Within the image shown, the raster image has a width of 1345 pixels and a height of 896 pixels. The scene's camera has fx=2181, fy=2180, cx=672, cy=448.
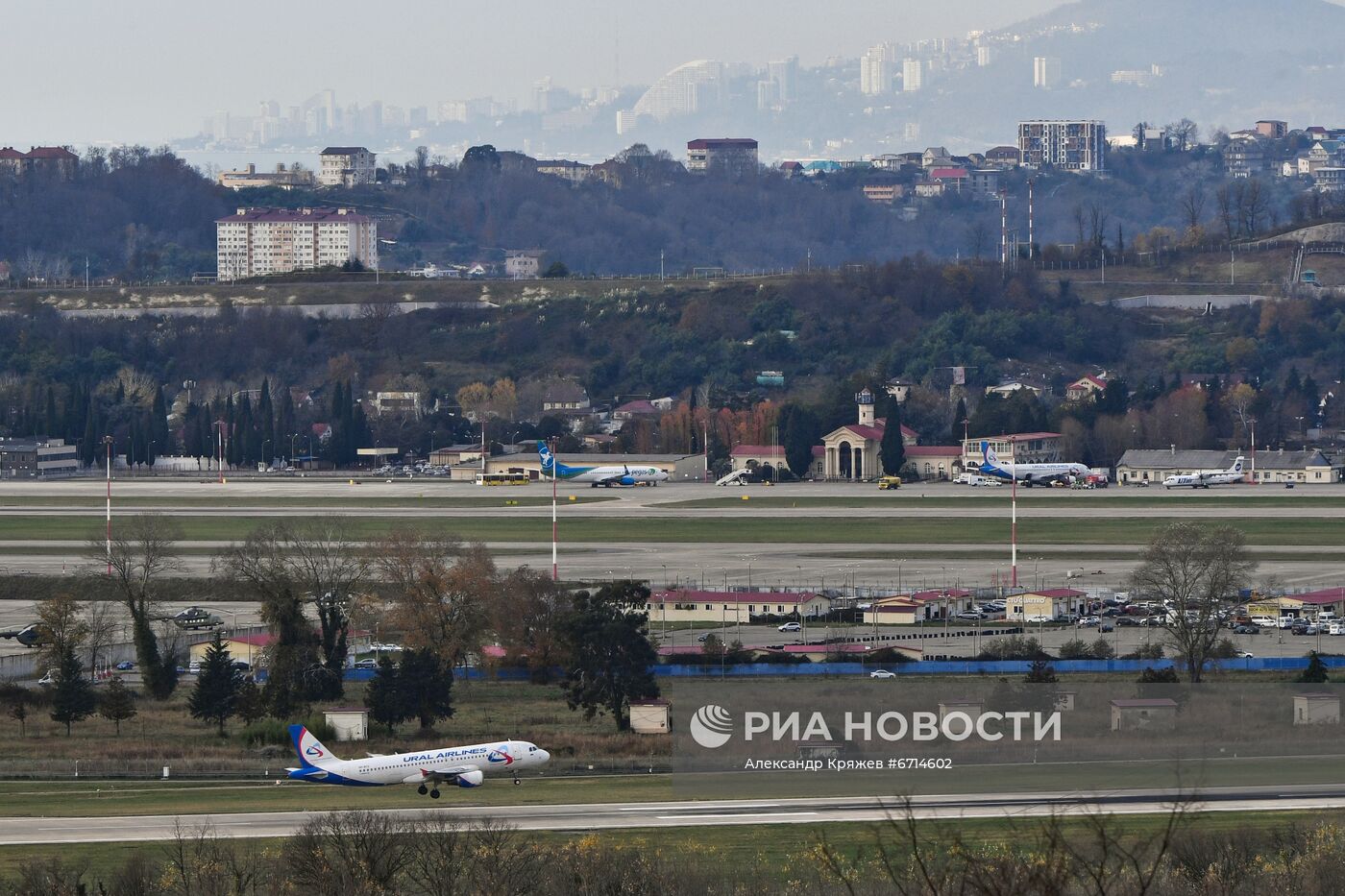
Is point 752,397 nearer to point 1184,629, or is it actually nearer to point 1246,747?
point 1184,629

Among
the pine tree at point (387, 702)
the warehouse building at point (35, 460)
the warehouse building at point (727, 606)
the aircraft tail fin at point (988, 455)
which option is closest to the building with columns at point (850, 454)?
the aircraft tail fin at point (988, 455)

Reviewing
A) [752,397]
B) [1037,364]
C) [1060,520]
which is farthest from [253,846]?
[1037,364]

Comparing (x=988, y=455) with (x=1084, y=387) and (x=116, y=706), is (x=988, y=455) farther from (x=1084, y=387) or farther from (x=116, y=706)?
(x=116, y=706)

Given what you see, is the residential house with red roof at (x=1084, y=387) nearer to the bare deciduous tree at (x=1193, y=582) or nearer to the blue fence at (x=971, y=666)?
the bare deciduous tree at (x=1193, y=582)

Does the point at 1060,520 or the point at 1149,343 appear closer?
the point at 1060,520

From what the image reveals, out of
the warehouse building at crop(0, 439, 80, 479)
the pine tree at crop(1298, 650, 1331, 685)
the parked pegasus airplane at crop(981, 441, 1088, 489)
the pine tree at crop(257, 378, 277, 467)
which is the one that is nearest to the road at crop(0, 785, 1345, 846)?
the pine tree at crop(1298, 650, 1331, 685)

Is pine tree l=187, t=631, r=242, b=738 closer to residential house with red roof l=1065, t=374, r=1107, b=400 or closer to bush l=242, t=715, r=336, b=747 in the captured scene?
bush l=242, t=715, r=336, b=747

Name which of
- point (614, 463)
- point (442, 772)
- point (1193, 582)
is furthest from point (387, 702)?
point (614, 463)

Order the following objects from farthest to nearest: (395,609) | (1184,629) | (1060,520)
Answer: (1060,520) < (395,609) < (1184,629)
